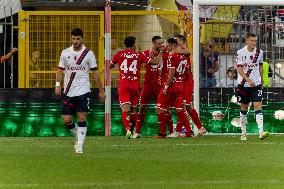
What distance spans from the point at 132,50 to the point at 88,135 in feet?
8.63

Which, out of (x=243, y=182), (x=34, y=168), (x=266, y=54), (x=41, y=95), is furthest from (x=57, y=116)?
(x=243, y=182)

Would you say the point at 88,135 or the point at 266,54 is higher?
the point at 266,54

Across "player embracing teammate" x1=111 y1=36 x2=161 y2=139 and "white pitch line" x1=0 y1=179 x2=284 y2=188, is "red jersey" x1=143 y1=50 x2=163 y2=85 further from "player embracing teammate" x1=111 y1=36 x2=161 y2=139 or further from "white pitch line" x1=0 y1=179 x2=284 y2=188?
"white pitch line" x1=0 y1=179 x2=284 y2=188

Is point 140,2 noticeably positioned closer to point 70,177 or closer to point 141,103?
point 141,103

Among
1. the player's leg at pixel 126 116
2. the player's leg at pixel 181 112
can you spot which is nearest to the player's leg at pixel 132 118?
the player's leg at pixel 126 116

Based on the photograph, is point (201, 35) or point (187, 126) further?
point (201, 35)

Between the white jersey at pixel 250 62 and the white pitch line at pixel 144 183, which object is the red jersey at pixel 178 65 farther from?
the white pitch line at pixel 144 183

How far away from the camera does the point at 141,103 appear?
2459cm

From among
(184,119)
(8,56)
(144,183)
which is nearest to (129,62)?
(184,119)

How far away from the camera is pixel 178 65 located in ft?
78.8

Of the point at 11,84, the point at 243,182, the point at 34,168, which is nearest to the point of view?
the point at 243,182

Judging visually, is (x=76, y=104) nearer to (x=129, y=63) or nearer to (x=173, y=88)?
(x=129, y=63)

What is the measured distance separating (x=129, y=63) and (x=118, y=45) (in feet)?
10.6

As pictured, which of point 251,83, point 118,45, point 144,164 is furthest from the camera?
point 118,45
